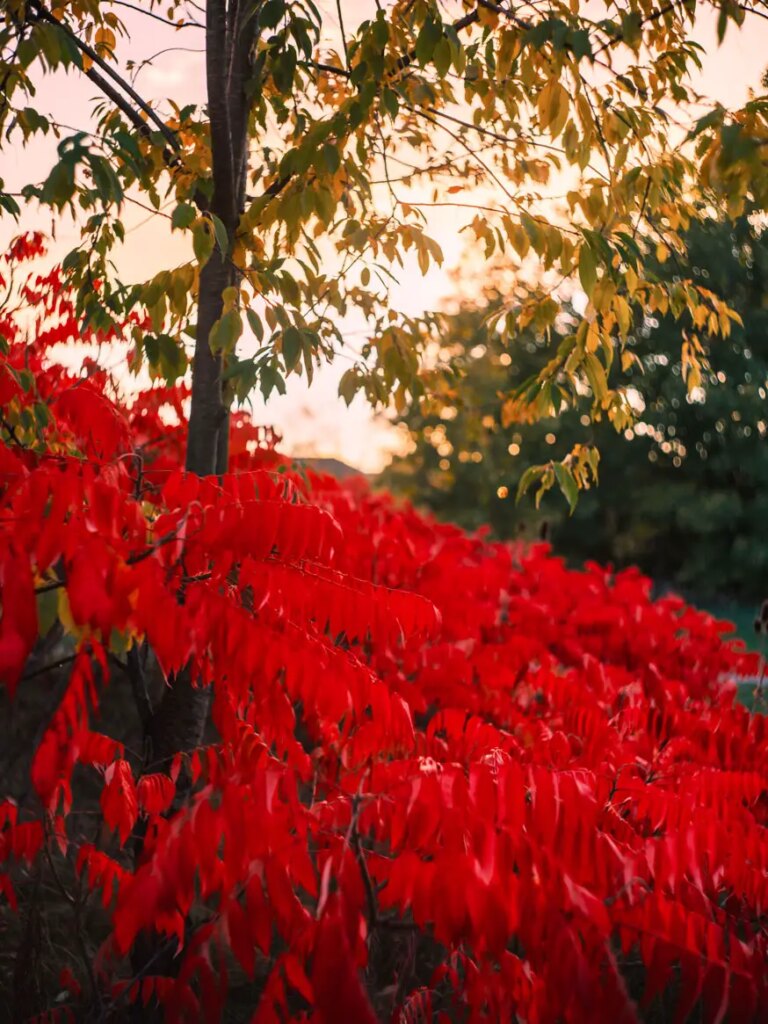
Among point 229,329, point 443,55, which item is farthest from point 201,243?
Result: point 443,55

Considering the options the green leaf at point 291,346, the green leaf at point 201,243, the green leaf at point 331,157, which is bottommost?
the green leaf at point 291,346

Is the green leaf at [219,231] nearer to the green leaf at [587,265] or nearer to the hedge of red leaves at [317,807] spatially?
the hedge of red leaves at [317,807]

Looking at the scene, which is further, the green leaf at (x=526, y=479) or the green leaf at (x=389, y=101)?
the green leaf at (x=526, y=479)

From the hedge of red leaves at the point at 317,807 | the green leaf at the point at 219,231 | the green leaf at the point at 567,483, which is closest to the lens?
the hedge of red leaves at the point at 317,807

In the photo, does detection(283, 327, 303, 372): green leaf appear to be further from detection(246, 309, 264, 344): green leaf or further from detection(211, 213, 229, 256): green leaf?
detection(211, 213, 229, 256): green leaf

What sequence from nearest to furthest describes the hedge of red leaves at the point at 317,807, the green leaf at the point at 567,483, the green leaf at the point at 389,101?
the hedge of red leaves at the point at 317,807 < the green leaf at the point at 389,101 < the green leaf at the point at 567,483

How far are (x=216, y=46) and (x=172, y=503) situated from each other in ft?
6.58

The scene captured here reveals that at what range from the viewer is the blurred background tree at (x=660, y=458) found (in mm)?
22203

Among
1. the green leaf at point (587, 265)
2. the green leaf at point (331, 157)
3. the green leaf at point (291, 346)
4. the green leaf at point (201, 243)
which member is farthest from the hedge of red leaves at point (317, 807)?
the green leaf at point (587, 265)

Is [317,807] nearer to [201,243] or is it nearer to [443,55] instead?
[201,243]

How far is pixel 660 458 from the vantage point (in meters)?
23.9

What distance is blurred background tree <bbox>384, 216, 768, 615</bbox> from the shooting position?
22203 millimetres

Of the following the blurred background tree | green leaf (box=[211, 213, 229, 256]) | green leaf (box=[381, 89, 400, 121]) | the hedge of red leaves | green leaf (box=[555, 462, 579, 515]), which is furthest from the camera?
the blurred background tree

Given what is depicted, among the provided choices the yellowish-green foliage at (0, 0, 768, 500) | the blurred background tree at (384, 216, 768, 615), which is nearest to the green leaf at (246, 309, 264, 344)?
the yellowish-green foliage at (0, 0, 768, 500)
